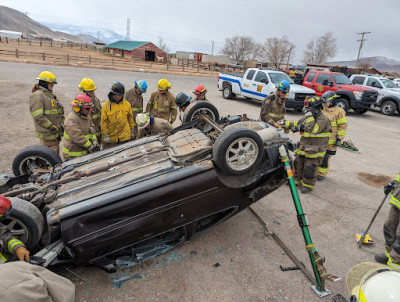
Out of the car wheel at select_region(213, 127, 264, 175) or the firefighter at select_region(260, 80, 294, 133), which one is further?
the firefighter at select_region(260, 80, 294, 133)

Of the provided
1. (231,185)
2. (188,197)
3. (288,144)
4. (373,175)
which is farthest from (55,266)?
(373,175)

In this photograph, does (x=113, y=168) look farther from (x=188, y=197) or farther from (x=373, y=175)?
(x=373, y=175)

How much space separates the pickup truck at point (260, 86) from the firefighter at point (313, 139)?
7.24 m

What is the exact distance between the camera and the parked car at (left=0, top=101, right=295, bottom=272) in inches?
104

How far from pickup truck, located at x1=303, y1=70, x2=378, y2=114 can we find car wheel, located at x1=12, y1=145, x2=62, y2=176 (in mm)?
12007

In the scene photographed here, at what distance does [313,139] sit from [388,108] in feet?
42.2

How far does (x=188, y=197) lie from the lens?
2.88 metres

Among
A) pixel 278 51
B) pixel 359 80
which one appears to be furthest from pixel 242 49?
pixel 359 80

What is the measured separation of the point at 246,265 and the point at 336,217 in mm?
2123

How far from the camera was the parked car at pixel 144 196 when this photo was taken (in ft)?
8.66

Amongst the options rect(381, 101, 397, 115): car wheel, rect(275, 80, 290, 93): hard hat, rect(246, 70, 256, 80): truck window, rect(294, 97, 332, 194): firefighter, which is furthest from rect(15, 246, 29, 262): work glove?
rect(381, 101, 397, 115): car wheel

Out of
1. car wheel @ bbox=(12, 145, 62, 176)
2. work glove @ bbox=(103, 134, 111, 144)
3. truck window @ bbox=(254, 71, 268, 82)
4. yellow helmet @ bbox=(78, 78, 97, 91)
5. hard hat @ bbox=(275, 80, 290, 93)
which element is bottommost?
car wheel @ bbox=(12, 145, 62, 176)

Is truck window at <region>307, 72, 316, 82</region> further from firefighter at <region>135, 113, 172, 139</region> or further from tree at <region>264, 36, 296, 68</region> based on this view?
tree at <region>264, 36, 296, 68</region>

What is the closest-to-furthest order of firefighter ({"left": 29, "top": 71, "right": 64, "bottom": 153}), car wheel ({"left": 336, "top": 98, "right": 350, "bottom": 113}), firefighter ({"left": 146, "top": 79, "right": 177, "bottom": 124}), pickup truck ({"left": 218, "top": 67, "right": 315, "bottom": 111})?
firefighter ({"left": 29, "top": 71, "right": 64, "bottom": 153})
firefighter ({"left": 146, "top": 79, "right": 177, "bottom": 124})
pickup truck ({"left": 218, "top": 67, "right": 315, "bottom": 111})
car wheel ({"left": 336, "top": 98, "right": 350, "bottom": 113})
